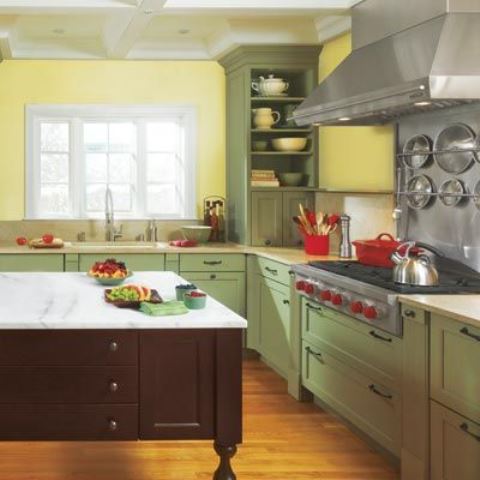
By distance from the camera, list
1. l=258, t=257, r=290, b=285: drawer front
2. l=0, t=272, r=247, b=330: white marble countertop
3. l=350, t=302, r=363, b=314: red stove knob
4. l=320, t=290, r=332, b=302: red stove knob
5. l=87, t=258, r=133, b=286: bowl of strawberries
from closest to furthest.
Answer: l=0, t=272, r=247, b=330: white marble countertop < l=350, t=302, r=363, b=314: red stove knob < l=87, t=258, r=133, b=286: bowl of strawberries < l=320, t=290, r=332, b=302: red stove knob < l=258, t=257, r=290, b=285: drawer front

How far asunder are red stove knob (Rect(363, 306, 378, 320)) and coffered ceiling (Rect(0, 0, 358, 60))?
7.80 feet

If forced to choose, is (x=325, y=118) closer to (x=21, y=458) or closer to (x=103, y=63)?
(x=21, y=458)

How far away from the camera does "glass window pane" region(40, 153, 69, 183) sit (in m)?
7.47

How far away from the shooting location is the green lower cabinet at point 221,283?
6.75 meters

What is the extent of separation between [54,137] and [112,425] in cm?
465

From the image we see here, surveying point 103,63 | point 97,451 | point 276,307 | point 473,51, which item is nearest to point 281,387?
point 276,307

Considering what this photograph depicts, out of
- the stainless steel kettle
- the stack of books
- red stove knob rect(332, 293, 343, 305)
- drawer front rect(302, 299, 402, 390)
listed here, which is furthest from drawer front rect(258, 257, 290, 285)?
the stainless steel kettle

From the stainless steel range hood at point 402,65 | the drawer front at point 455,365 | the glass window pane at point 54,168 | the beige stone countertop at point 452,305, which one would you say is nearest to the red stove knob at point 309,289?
the stainless steel range hood at point 402,65

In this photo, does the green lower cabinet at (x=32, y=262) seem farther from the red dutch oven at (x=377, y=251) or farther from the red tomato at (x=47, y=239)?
the red dutch oven at (x=377, y=251)

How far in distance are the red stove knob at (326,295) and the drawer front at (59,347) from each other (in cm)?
167

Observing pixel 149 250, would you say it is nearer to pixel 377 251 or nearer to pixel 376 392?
pixel 377 251

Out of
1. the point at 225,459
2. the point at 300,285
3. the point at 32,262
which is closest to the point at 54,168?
the point at 32,262

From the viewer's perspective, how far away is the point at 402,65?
4176mm

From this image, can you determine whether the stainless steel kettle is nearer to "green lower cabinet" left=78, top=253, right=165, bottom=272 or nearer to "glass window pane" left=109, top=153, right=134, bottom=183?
"green lower cabinet" left=78, top=253, right=165, bottom=272
